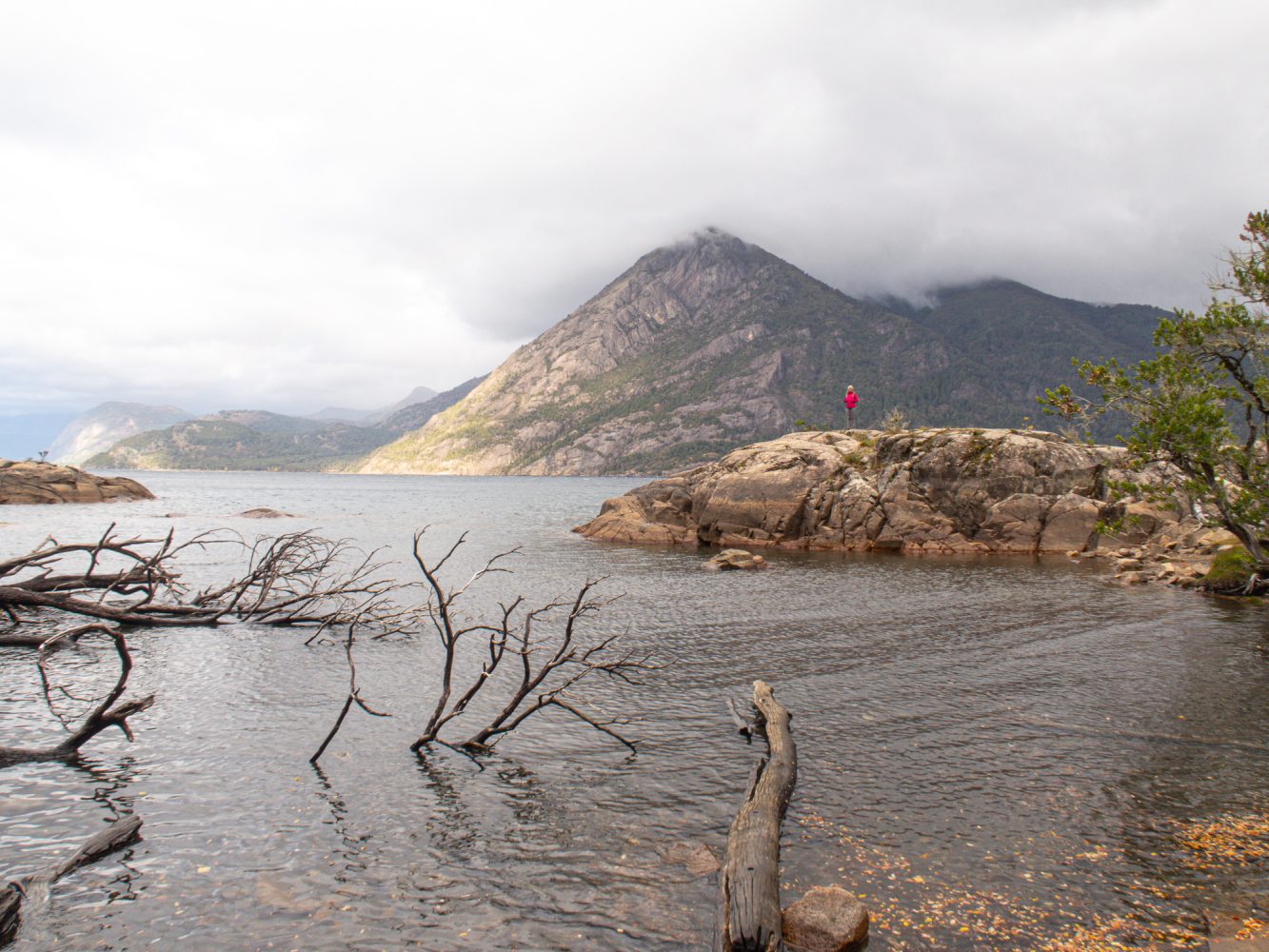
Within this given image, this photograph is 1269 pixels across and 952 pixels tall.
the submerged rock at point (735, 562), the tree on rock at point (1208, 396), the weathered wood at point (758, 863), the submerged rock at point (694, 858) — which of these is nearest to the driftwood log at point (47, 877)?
the submerged rock at point (694, 858)

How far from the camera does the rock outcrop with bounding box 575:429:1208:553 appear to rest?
4450 centimetres

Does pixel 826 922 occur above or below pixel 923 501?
below

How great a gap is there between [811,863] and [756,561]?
30.0 m

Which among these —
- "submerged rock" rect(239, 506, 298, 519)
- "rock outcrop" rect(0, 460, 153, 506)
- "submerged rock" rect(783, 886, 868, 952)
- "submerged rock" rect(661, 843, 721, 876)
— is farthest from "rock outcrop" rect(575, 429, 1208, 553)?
"rock outcrop" rect(0, 460, 153, 506)

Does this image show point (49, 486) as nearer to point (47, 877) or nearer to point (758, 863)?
point (47, 877)

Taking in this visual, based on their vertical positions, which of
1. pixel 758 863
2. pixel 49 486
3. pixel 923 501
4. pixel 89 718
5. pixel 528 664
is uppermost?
pixel 49 486

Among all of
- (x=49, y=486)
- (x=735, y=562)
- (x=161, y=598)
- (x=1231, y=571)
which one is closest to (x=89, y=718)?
(x=161, y=598)

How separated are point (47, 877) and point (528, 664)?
7.16 meters

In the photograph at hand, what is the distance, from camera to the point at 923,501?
156 ft

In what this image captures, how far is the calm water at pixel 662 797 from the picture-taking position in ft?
26.9

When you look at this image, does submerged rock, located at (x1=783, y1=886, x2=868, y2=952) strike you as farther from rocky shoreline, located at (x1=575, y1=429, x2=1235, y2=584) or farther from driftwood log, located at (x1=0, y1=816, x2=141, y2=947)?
rocky shoreline, located at (x1=575, y1=429, x2=1235, y2=584)

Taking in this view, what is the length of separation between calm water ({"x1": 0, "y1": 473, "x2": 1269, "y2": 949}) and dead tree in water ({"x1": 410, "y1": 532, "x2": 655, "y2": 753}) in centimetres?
62

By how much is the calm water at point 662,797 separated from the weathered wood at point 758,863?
438mm

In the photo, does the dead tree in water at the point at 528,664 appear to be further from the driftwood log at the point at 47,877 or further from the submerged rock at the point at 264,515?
the submerged rock at the point at 264,515
